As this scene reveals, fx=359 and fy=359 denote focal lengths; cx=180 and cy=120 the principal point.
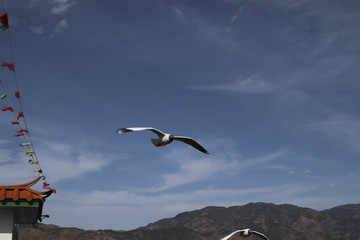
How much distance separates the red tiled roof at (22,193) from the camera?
2088cm

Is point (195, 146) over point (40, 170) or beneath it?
beneath

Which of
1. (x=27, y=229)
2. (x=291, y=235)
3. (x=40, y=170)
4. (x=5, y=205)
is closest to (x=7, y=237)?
(x=5, y=205)

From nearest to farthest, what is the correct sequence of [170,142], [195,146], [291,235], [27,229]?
1. [170,142]
2. [195,146]
3. [27,229]
4. [291,235]

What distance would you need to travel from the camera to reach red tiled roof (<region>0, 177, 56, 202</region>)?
20875 millimetres

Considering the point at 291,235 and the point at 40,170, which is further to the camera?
the point at 291,235

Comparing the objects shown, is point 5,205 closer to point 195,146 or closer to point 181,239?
point 195,146

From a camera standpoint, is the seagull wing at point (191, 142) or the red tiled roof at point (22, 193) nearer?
the seagull wing at point (191, 142)

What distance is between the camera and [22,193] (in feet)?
70.0

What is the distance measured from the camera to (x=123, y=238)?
15300cm

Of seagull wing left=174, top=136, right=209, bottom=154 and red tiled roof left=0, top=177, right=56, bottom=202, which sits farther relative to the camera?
red tiled roof left=0, top=177, right=56, bottom=202

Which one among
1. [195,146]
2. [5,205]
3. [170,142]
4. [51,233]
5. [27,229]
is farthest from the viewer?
[27,229]

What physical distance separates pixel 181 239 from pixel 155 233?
14486 millimetres

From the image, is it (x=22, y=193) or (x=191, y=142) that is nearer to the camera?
(x=191, y=142)

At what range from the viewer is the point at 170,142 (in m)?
12.0
